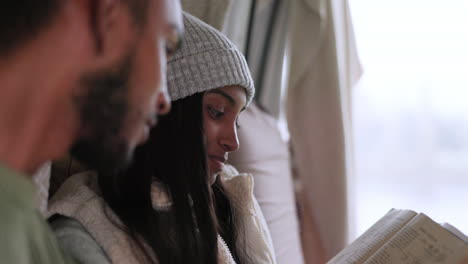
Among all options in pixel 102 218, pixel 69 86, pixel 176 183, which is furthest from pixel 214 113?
pixel 69 86

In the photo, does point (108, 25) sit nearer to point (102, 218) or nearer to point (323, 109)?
point (102, 218)

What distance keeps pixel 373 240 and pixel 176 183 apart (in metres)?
0.34

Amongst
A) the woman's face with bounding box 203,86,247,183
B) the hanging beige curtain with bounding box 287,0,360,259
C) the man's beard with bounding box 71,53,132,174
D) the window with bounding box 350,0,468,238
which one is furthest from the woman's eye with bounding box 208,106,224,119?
the window with bounding box 350,0,468,238

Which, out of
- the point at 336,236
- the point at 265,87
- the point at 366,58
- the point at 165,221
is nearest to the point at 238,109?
the point at 165,221

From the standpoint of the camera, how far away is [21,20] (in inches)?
21.7

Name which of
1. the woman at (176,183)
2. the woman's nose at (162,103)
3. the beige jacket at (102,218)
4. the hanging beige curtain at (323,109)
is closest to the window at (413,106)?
the hanging beige curtain at (323,109)

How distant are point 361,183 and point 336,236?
325 millimetres

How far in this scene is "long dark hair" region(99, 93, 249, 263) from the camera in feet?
3.26

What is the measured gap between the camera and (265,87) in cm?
175

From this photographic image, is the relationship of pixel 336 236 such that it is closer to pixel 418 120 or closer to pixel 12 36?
pixel 418 120

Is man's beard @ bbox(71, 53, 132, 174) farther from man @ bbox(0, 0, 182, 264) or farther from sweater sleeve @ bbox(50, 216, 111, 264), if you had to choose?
sweater sleeve @ bbox(50, 216, 111, 264)

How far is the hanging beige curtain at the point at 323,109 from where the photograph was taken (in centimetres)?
170

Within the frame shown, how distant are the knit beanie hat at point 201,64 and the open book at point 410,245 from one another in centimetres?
36

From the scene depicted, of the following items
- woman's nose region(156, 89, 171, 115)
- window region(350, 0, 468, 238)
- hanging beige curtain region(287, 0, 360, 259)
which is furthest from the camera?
window region(350, 0, 468, 238)
